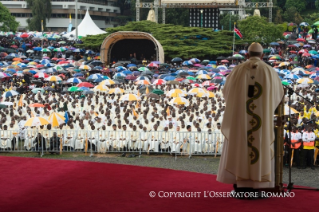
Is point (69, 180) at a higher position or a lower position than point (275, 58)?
lower

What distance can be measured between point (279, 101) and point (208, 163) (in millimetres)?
6544

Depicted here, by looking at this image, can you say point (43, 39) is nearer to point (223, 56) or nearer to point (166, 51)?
point (166, 51)

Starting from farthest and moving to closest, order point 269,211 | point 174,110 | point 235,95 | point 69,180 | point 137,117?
point 174,110
point 137,117
point 69,180
point 235,95
point 269,211

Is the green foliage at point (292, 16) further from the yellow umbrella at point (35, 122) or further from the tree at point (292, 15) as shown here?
the yellow umbrella at point (35, 122)

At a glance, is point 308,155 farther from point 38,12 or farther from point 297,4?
point 38,12

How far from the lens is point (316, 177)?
10.5 m

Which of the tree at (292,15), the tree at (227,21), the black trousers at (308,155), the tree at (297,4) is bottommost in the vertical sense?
the black trousers at (308,155)

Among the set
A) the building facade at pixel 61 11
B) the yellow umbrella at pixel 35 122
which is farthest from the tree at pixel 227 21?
the yellow umbrella at pixel 35 122

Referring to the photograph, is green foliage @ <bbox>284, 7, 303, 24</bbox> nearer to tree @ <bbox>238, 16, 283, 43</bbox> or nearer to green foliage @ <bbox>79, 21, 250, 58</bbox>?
tree @ <bbox>238, 16, 283, 43</bbox>

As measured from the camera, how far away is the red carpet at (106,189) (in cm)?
514

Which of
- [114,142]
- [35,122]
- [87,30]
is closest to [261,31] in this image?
[87,30]

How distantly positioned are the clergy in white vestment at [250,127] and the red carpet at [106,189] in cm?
28

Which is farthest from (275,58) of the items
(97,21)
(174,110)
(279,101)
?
(97,21)

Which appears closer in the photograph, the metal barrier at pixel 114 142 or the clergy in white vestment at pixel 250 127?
the clergy in white vestment at pixel 250 127
